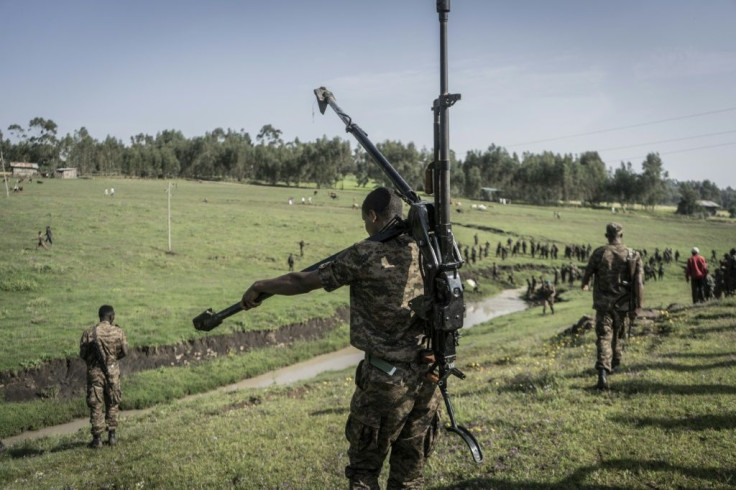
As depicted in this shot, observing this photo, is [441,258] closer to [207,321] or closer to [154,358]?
[207,321]

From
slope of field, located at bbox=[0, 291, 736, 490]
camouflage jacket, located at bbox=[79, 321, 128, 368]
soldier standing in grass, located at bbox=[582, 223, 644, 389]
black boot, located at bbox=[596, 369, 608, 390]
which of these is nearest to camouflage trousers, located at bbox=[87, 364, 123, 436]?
camouflage jacket, located at bbox=[79, 321, 128, 368]

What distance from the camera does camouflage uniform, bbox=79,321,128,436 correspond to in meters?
12.0

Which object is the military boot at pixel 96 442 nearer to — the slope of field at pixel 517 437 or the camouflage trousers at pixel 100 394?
the camouflage trousers at pixel 100 394

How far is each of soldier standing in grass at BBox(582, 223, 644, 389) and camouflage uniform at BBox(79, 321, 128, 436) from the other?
1093 cm

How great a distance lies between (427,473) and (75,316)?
24.8 m

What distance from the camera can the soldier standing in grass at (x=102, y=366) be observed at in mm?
11930

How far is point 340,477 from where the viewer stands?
290 inches

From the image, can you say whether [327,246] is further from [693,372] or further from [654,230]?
[654,230]

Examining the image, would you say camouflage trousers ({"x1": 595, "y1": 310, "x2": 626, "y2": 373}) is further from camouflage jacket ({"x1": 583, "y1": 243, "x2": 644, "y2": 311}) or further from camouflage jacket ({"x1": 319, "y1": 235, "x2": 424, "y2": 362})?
camouflage jacket ({"x1": 319, "y1": 235, "x2": 424, "y2": 362})

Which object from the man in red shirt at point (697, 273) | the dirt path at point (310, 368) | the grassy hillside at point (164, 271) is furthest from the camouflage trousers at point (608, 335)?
the grassy hillside at point (164, 271)

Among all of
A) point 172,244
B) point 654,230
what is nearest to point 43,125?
point 172,244

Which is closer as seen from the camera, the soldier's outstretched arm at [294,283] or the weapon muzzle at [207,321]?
the soldier's outstretched arm at [294,283]

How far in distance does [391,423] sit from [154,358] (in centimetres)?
2179

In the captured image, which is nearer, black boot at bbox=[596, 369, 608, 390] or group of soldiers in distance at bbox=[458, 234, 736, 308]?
black boot at bbox=[596, 369, 608, 390]
